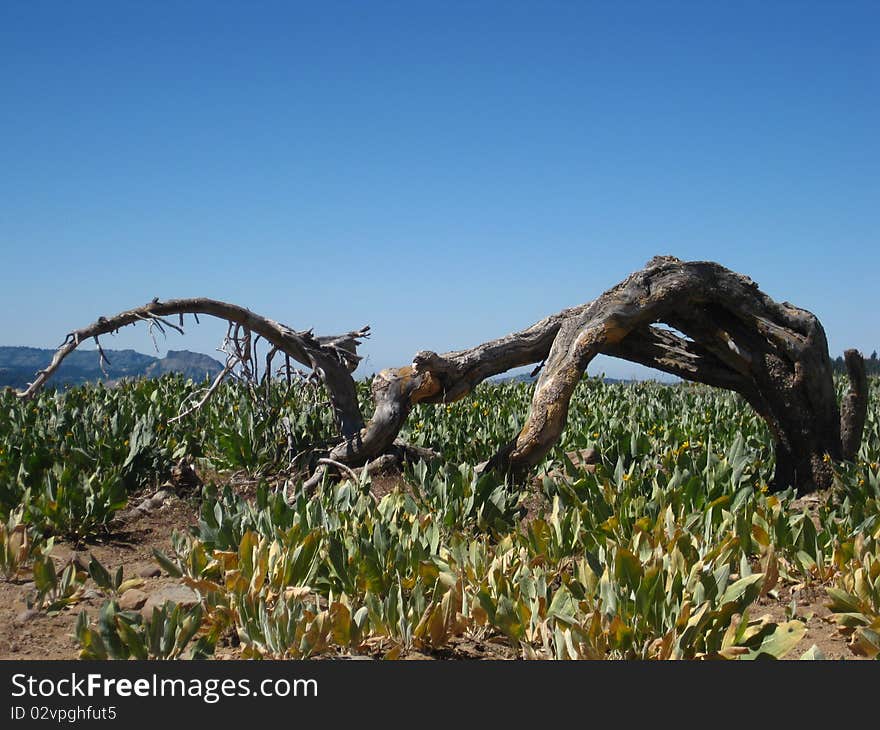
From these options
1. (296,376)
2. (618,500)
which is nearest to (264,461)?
(296,376)

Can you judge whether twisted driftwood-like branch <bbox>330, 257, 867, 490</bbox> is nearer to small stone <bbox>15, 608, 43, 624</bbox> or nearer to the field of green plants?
the field of green plants

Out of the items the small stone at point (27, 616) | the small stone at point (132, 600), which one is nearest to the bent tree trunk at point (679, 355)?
the small stone at point (132, 600)

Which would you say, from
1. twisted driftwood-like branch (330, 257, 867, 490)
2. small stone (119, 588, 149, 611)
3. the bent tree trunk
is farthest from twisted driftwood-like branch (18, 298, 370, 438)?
small stone (119, 588, 149, 611)

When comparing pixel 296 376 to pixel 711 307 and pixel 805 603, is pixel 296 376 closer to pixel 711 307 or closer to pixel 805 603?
pixel 711 307

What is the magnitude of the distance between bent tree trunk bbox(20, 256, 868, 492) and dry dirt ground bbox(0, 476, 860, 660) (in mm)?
1506

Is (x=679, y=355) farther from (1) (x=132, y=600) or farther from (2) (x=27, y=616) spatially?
(2) (x=27, y=616)

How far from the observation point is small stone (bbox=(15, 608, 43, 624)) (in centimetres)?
437

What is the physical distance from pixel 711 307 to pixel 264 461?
13.6 feet

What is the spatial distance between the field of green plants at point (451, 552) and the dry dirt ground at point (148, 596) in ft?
0.22

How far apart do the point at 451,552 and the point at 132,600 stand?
1690mm

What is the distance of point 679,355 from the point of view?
24.9 feet

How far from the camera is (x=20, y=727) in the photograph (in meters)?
3.22

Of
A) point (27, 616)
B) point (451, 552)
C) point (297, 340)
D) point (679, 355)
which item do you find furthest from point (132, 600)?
point (679, 355)

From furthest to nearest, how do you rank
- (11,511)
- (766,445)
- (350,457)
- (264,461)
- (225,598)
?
(766,445) → (264,461) → (350,457) → (11,511) → (225,598)
